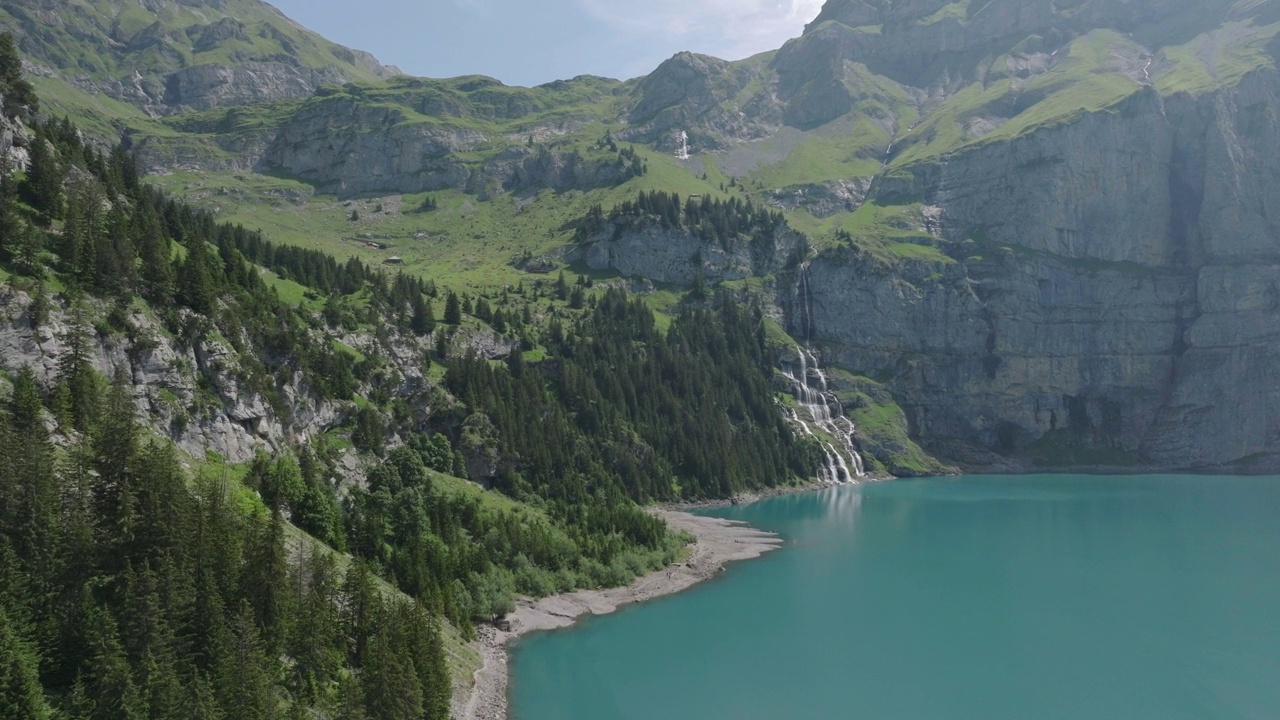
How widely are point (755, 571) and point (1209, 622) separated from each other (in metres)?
41.8

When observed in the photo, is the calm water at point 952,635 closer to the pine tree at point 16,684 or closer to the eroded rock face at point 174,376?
the eroded rock face at point 174,376

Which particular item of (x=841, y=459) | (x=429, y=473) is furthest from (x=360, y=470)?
(x=841, y=459)

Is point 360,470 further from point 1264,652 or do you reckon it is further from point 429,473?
point 1264,652

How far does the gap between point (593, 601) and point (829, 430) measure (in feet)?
391

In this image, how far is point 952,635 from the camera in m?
71.1

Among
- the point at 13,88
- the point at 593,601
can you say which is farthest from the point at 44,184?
the point at 593,601

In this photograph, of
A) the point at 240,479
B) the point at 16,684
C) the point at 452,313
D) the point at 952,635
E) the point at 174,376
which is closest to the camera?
the point at 16,684

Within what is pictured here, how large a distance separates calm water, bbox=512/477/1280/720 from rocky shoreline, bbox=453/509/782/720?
73.1 inches

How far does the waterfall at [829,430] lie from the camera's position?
17800cm

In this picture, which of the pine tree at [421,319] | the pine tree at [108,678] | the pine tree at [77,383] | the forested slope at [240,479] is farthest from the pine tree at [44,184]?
the pine tree at [421,319]

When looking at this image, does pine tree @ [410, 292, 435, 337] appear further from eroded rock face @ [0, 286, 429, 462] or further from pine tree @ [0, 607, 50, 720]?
pine tree @ [0, 607, 50, 720]

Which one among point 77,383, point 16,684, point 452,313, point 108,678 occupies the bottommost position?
point 108,678

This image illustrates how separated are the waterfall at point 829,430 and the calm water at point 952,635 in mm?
57093

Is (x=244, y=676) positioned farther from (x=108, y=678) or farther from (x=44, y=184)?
(x=44, y=184)
